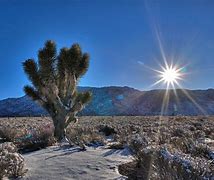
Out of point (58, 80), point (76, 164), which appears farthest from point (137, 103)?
point (76, 164)

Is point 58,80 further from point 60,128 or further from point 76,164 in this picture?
point 76,164

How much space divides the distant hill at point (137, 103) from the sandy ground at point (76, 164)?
73.9 metres

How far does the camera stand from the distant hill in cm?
8882

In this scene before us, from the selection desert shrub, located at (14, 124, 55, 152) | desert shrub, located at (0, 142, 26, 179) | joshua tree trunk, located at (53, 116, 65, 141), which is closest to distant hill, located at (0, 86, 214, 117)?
joshua tree trunk, located at (53, 116, 65, 141)

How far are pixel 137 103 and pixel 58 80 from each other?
80170 millimetres

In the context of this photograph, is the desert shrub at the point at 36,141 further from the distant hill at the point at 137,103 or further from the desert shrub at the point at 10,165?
the distant hill at the point at 137,103

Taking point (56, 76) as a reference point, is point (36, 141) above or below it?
below

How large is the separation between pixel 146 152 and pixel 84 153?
149 inches

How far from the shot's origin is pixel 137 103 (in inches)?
3755

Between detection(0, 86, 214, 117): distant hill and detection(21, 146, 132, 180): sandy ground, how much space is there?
73925 mm

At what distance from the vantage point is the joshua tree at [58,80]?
15.4m

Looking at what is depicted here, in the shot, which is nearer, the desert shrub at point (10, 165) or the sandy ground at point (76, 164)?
the desert shrub at point (10, 165)

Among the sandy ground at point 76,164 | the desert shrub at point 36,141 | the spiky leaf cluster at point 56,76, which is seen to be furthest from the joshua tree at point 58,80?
the sandy ground at point 76,164

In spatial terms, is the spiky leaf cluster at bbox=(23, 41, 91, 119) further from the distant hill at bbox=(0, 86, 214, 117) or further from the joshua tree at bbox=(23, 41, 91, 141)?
the distant hill at bbox=(0, 86, 214, 117)
